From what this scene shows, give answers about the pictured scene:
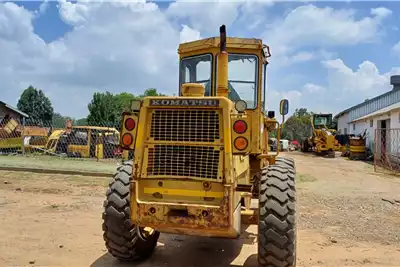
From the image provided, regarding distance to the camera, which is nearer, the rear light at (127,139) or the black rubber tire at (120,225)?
the rear light at (127,139)

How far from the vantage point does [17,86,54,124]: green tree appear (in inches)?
2015

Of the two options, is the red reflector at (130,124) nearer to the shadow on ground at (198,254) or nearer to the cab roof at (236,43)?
the shadow on ground at (198,254)

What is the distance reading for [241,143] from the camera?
4195 mm

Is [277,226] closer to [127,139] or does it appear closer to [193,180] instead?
[193,180]

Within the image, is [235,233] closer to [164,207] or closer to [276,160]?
[164,207]

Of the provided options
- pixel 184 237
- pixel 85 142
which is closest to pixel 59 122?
pixel 85 142

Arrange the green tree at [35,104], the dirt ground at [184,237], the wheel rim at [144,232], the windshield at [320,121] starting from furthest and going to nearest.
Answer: the green tree at [35,104] → the windshield at [320,121] → the dirt ground at [184,237] → the wheel rim at [144,232]

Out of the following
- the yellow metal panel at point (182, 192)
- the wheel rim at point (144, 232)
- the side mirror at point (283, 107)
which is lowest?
the wheel rim at point (144, 232)

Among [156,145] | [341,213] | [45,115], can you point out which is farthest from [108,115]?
[156,145]

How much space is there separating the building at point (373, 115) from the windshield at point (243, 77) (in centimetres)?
2121

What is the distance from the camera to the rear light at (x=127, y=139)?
4.50m

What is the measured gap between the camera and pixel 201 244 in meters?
5.92

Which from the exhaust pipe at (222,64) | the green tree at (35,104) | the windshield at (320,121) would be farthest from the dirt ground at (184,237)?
the green tree at (35,104)

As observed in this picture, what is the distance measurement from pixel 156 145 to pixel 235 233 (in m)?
1.23
